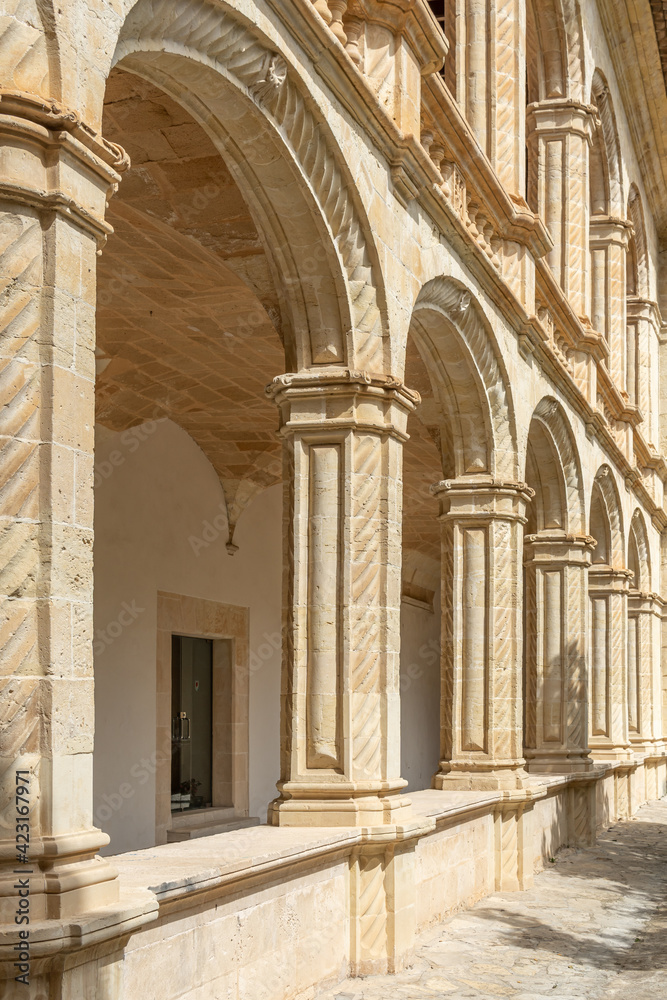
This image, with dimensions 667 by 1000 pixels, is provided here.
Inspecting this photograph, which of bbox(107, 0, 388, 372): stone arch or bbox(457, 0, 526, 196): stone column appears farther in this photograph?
bbox(457, 0, 526, 196): stone column

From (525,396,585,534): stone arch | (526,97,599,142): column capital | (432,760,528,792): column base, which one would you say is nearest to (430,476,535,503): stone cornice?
(432,760,528,792): column base

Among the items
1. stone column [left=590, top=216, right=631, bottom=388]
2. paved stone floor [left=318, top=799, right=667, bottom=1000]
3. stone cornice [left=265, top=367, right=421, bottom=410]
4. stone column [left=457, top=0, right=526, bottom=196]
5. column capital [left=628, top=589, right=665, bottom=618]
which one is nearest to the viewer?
paved stone floor [left=318, top=799, right=667, bottom=1000]

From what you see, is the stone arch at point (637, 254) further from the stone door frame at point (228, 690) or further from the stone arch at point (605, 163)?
the stone door frame at point (228, 690)

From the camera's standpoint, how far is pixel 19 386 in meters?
3.45

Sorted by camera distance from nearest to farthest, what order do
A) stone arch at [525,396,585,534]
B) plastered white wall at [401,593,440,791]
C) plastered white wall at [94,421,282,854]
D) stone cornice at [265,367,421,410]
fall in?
stone cornice at [265,367,421,410], plastered white wall at [94,421,282,854], stone arch at [525,396,585,534], plastered white wall at [401,593,440,791]

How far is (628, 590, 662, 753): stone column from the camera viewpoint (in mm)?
19453

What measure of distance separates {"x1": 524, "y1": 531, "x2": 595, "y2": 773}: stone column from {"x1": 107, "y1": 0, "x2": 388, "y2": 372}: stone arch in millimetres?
6238

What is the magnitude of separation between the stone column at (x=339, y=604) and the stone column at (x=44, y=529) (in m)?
2.53

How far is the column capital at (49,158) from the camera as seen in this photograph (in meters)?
3.43

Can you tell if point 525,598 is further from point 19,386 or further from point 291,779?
point 19,386

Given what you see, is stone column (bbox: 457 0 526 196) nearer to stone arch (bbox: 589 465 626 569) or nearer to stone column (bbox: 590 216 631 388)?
stone arch (bbox: 589 465 626 569)

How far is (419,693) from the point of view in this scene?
60.5 feet

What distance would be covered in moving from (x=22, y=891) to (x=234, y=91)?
3.33 meters

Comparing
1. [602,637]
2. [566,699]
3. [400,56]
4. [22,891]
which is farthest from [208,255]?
[602,637]
